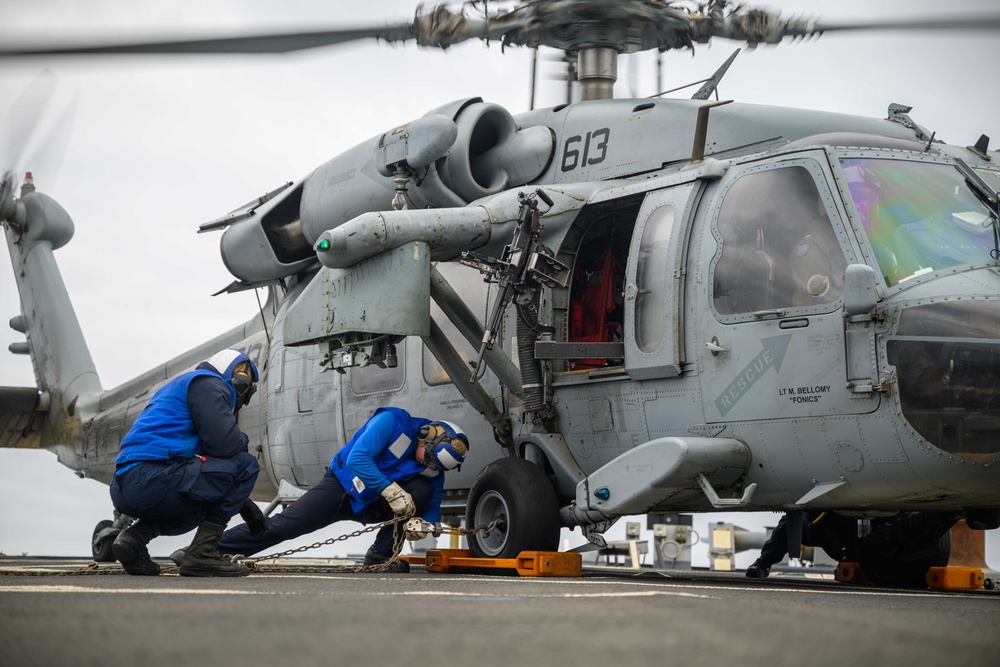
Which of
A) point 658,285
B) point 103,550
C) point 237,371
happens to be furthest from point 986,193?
point 103,550

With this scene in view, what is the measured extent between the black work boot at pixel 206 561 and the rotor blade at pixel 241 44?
2.47 metres

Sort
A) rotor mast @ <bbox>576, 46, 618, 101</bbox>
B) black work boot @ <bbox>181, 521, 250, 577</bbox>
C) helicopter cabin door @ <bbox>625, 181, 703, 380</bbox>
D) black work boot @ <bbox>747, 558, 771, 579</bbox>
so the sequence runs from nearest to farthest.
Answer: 1. black work boot @ <bbox>181, 521, 250, 577</bbox>
2. helicopter cabin door @ <bbox>625, 181, 703, 380</bbox>
3. black work boot @ <bbox>747, 558, 771, 579</bbox>
4. rotor mast @ <bbox>576, 46, 618, 101</bbox>

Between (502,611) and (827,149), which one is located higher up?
(827,149)

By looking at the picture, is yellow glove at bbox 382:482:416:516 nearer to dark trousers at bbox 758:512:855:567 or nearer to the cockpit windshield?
dark trousers at bbox 758:512:855:567

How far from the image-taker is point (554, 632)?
318 cm

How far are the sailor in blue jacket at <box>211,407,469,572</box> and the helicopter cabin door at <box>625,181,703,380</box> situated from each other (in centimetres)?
146

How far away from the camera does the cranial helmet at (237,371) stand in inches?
261

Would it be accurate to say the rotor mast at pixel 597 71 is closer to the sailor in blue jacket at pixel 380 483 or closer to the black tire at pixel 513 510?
the sailor in blue jacket at pixel 380 483

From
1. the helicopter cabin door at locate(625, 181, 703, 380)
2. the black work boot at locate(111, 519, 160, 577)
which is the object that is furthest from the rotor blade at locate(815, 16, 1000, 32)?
the black work boot at locate(111, 519, 160, 577)

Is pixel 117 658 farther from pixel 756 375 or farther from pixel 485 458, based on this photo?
pixel 485 458

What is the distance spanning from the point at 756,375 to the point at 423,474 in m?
2.40

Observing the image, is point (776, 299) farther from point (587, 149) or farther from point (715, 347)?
point (587, 149)

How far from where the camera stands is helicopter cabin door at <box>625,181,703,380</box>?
22.3 feet

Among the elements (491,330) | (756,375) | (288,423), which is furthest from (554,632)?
(288,423)
